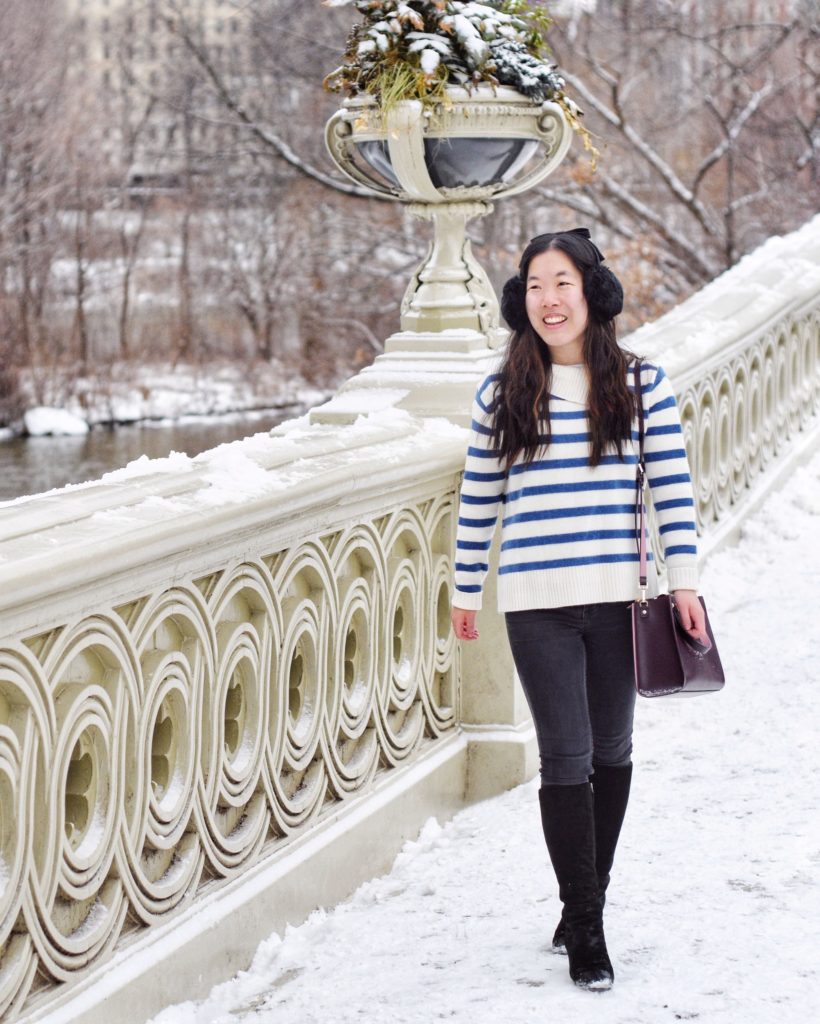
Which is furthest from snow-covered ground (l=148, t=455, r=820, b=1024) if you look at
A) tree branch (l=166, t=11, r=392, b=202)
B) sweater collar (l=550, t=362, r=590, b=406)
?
tree branch (l=166, t=11, r=392, b=202)

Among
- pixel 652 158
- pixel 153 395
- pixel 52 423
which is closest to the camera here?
pixel 652 158

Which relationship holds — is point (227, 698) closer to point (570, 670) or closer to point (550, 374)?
point (570, 670)

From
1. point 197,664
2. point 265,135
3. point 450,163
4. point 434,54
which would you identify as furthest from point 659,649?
point 265,135

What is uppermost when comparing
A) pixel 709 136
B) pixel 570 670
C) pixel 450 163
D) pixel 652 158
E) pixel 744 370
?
pixel 709 136

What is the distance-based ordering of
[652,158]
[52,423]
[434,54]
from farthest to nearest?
[52,423], [652,158], [434,54]

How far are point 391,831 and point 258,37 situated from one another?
2880 centimetres

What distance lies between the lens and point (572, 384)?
3215 millimetres

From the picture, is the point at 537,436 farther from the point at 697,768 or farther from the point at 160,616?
the point at 697,768

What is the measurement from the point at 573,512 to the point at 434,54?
212 cm

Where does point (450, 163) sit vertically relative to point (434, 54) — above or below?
below

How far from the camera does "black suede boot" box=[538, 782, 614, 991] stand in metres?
3.14

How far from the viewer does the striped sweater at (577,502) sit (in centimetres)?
315

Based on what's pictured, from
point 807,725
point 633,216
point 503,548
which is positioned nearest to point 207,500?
point 503,548

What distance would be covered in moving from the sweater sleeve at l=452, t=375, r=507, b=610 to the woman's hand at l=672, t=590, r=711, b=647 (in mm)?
393
